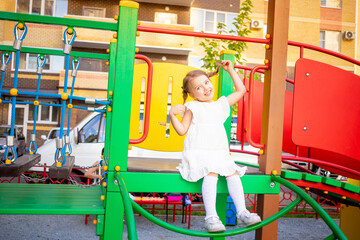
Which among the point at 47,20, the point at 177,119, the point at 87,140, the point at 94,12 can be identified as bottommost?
the point at 87,140

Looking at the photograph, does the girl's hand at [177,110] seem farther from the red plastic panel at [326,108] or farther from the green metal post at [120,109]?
the red plastic panel at [326,108]

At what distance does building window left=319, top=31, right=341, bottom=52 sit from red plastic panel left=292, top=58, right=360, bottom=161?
13172 millimetres

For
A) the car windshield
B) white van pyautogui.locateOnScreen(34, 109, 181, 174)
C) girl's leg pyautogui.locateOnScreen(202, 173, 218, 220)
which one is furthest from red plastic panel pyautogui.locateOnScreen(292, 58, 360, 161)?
the car windshield

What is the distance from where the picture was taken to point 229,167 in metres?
1.90

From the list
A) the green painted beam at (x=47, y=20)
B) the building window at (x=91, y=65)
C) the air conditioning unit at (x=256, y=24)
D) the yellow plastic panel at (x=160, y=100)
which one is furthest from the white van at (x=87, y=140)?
the air conditioning unit at (x=256, y=24)

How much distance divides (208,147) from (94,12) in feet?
44.1

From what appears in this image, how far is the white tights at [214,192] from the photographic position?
1.81 meters

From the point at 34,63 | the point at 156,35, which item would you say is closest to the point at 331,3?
the point at 156,35

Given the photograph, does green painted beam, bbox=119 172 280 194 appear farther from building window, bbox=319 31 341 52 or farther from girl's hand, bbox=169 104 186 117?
building window, bbox=319 31 341 52

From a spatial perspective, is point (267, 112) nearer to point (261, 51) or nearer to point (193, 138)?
point (193, 138)

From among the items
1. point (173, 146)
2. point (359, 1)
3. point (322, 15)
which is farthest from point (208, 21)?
point (173, 146)

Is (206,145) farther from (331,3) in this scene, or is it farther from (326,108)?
(331,3)

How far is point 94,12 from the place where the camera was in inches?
544

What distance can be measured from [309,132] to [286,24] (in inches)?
35.6
